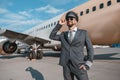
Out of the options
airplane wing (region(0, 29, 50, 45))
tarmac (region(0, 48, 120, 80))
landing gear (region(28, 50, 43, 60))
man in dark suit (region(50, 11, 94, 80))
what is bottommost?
tarmac (region(0, 48, 120, 80))

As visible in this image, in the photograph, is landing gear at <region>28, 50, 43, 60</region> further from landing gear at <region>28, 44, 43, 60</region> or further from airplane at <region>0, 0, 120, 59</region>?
airplane at <region>0, 0, 120, 59</region>

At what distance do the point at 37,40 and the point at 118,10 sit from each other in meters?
8.84

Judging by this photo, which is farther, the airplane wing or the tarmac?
the airplane wing

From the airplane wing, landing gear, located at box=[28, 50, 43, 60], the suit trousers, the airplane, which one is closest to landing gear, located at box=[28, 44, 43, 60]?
landing gear, located at box=[28, 50, 43, 60]

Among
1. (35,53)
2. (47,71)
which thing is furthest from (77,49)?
(35,53)

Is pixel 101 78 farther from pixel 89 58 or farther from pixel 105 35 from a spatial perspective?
pixel 105 35

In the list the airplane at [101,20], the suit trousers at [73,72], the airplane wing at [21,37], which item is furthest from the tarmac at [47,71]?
the airplane wing at [21,37]

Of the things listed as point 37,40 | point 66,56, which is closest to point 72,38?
point 66,56

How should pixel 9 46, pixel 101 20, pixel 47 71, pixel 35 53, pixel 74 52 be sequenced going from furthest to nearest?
pixel 9 46 < pixel 35 53 < pixel 101 20 < pixel 47 71 < pixel 74 52

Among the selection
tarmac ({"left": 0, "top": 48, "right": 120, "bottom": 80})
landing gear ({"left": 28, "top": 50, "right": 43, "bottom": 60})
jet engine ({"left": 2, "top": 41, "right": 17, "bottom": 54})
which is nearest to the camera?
tarmac ({"left": 0, "top": 48, "right": 120, "bottom": 80})

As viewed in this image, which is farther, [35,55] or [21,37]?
[21,37]

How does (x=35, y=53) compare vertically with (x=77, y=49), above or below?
below

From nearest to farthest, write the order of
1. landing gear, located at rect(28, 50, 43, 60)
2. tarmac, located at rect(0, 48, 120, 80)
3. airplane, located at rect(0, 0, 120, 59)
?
tarmac, located at rect(0, 48, 120, 80) < airplane, located at rect(0, 0, 120, 59) < landing gear, located at rect(28, 50, 43, 60)

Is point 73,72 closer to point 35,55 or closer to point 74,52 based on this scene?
point 74,52
